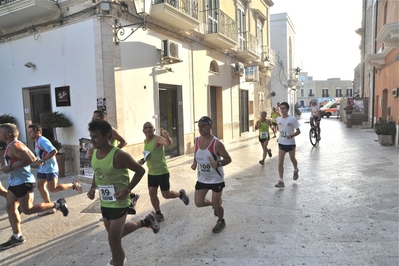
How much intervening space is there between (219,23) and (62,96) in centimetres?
731

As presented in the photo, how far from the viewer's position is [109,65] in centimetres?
746

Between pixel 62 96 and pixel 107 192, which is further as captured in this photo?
pixel 62 96

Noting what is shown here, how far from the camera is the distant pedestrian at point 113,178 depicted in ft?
9.39

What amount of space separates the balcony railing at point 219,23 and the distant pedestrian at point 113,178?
9.93 m

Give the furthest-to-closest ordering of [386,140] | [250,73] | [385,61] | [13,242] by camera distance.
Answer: [250,73]
[385,61]
[386,140]
[13,242]

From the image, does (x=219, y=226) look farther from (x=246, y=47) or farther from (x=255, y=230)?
(x=246, y=47)

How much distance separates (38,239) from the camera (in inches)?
161

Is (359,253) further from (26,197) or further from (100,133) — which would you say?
(26,197)

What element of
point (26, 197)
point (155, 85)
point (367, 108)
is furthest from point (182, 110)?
point (367, 108)

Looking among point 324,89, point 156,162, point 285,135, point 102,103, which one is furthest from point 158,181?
point 324,89

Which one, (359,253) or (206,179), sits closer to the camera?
(359,253)

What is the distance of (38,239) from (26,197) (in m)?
0.62

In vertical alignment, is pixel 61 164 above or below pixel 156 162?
below

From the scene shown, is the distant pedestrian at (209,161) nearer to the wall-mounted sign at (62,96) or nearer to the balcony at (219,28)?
the wall-mounted sign at (62,96)
